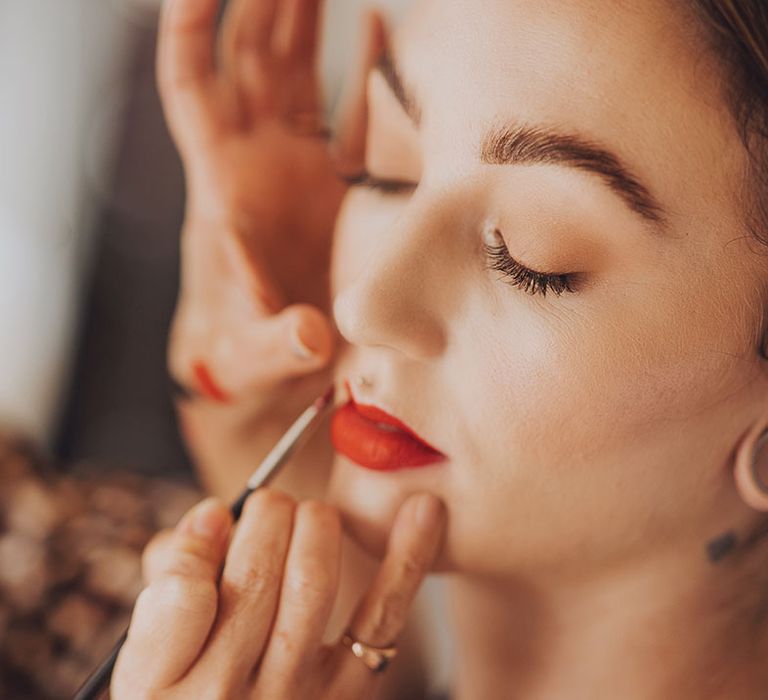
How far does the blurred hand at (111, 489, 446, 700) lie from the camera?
0.66 m

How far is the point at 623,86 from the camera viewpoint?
59 cm

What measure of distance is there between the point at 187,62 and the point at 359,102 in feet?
0.74

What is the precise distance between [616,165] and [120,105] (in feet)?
5.05

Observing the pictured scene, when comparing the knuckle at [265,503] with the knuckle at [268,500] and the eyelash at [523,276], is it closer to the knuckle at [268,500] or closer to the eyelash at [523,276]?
the knuckle at [268,500]

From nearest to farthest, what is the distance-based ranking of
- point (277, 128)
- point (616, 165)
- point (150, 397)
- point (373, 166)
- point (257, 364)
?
1. point (616, 165)
2. point (373, 166)
3. point (257, 364)
4. point (277, 128)
5. point (150, 397)

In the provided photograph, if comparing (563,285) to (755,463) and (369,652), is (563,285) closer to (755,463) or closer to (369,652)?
(755,463)

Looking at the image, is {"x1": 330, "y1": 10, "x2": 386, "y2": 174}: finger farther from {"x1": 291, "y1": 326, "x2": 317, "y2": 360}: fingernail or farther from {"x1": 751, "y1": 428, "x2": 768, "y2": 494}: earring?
{"x1": 751, "y1": 428, "x2": 768, "y2": 494}: earring

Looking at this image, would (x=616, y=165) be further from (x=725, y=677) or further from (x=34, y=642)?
(x=34, y=642)

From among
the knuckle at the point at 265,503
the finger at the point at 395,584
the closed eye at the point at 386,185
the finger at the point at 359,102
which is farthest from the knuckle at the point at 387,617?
the finger at the point at 359,102

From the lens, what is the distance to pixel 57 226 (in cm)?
186

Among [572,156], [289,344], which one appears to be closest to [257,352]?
[289,344]

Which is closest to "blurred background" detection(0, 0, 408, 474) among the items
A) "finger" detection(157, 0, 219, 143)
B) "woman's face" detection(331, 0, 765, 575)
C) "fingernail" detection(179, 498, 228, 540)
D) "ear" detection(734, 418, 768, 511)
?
"finger" detection(157, 0, 219, 143)

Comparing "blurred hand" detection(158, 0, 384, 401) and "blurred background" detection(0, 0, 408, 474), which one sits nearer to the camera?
"blurred hand" detection(158, 0, 384, 401)

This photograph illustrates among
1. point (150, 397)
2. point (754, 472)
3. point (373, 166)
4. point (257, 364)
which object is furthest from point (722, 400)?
point (150, 397)
